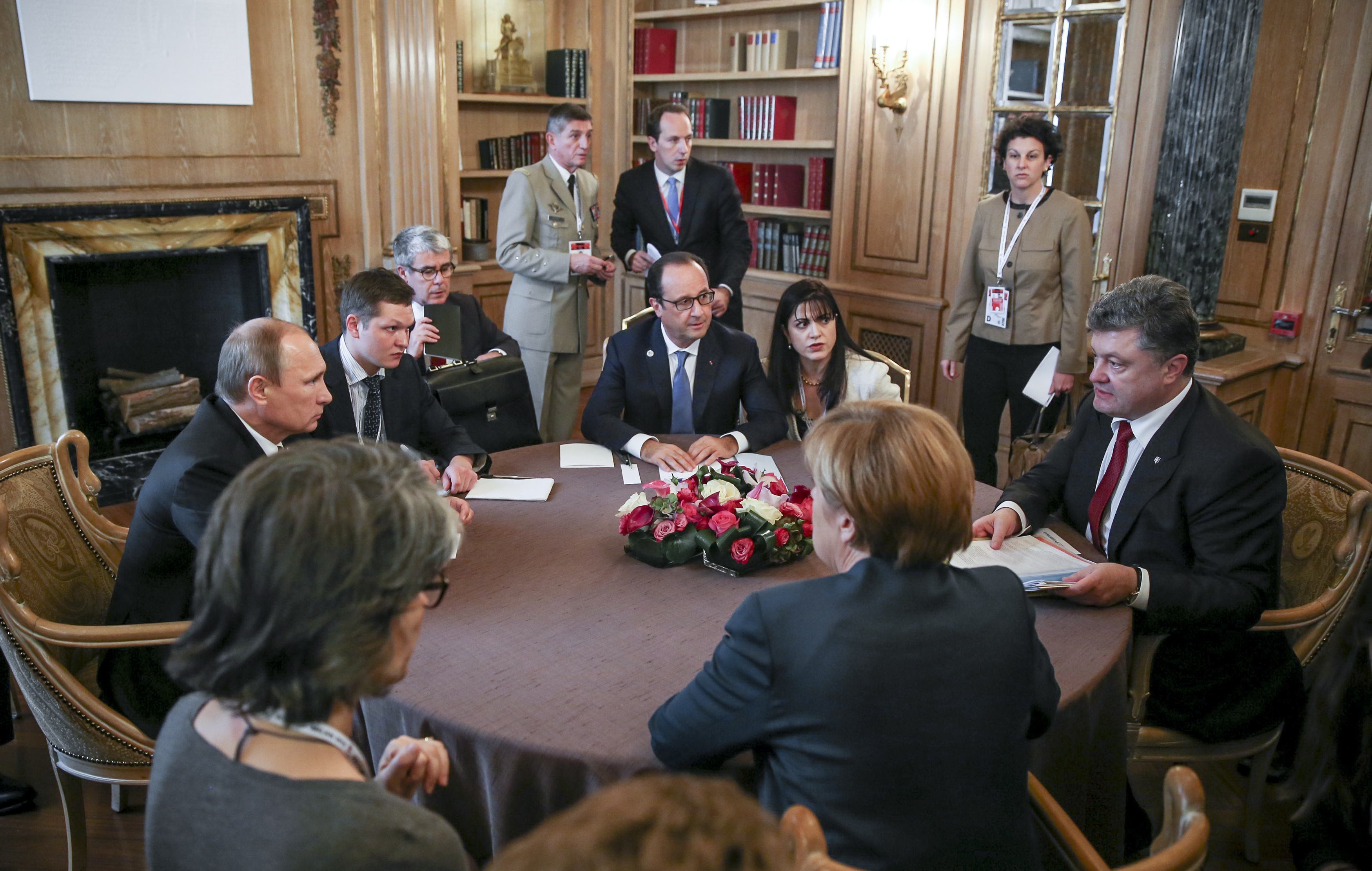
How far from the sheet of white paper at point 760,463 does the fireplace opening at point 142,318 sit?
3.11 meters

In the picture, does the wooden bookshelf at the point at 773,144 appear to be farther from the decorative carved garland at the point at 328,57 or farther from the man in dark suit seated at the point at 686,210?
the decorative carved garland at the point at 328,57

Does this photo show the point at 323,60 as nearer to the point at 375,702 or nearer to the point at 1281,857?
the point at 375,702

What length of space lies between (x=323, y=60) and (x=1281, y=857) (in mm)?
4818

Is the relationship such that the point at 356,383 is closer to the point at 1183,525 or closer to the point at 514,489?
the point at 514,489

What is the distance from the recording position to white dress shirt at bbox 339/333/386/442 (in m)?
2.75

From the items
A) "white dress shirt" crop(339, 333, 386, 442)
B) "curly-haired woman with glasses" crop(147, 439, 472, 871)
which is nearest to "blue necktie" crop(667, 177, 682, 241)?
"white dress shirt" crop(339, 333, 386, 442)

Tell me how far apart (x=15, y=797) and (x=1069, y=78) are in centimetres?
454

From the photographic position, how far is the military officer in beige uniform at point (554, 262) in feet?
14.1

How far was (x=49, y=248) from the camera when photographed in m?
4.11

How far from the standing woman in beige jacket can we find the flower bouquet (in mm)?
1841

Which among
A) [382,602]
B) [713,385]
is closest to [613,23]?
[713,385]

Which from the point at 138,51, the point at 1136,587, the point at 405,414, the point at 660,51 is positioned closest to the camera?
the point at 1136,587

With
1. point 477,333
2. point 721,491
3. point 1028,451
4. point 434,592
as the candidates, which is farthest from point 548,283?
point 434,592

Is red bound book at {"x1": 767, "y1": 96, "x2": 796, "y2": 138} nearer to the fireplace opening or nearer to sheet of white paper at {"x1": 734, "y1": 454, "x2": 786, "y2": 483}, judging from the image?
the fireplace opening
